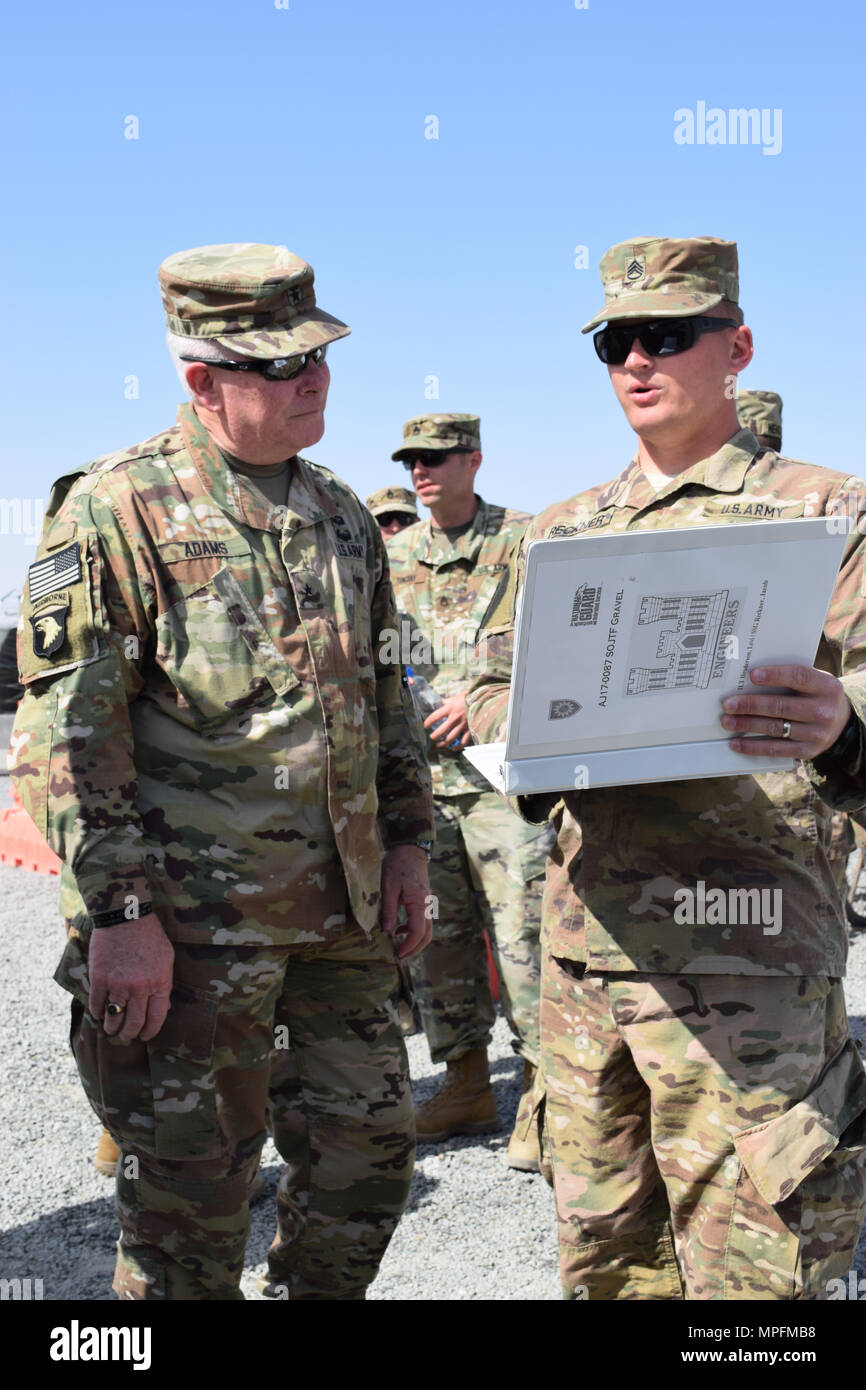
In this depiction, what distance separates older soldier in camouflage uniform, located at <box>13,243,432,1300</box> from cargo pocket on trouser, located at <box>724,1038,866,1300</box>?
84cm

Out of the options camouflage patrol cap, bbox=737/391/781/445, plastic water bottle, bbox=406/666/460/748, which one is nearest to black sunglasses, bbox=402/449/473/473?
plastic water bottle, bbox=406/666/460/748

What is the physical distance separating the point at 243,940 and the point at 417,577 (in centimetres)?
318

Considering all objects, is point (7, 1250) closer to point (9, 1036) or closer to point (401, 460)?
point (9, 1036)

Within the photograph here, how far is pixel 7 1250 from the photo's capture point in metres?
3.76

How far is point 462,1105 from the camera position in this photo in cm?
470

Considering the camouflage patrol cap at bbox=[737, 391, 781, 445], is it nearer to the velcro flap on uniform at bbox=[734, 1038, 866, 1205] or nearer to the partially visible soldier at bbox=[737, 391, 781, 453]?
the partially visible soldier at bbox=[737, 391, 781, 453]

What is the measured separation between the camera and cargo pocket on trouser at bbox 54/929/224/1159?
251 centimetres

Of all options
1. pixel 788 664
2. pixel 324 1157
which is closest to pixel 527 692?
pixel 788 664

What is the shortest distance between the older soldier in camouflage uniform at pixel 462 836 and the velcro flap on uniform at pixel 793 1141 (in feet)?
6.83

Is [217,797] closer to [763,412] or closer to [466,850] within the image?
[466,850]

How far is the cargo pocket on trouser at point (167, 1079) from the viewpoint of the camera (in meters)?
2.51

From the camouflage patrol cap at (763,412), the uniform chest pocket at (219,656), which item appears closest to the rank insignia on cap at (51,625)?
the uniform chest pocket at (219,656)

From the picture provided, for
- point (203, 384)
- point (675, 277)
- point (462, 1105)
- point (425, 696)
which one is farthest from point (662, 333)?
point (462, 1105)

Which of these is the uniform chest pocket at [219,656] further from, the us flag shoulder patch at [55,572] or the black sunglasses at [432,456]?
the black sunglasses at [432,456]
